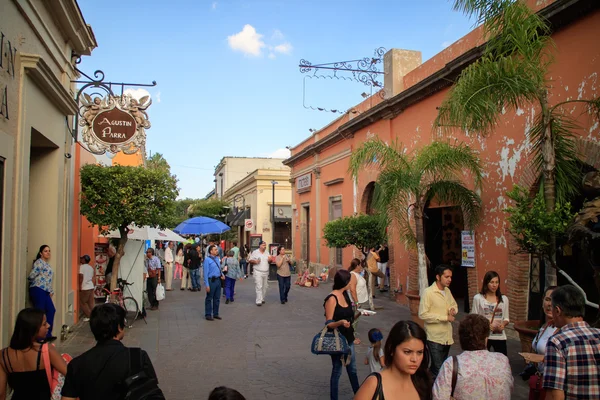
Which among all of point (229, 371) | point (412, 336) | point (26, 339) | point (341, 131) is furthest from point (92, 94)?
point (341, 131)

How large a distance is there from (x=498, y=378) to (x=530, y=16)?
210 inches

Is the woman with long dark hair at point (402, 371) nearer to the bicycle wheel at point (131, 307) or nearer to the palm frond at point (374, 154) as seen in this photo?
the palm frond at point (374, 154)

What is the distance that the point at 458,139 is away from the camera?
40.4ft

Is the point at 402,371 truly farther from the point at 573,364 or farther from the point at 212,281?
the point at 212,281

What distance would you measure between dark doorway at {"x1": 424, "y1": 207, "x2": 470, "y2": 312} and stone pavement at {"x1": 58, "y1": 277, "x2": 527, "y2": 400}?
1816 millimetres

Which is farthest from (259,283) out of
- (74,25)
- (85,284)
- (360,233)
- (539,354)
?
(539,354)

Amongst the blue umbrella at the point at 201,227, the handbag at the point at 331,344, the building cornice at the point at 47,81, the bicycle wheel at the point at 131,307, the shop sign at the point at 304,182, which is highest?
the shop sign at the point at 304,182

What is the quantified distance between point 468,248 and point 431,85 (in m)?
4.43

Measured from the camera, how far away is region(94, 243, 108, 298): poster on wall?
13.1 metres

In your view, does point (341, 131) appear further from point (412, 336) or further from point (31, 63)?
point (412, 336)

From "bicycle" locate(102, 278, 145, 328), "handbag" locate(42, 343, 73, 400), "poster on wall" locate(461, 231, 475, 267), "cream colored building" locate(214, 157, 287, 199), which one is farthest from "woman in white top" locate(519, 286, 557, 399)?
"cream colored building" locate(214, 157, 287, 199)

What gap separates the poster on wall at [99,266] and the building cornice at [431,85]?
9244 millimetres

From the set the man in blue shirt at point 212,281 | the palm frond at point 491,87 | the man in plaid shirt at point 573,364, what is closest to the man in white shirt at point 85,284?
the man in blue shirt at point 212,281

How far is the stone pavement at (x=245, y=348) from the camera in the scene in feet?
22.2
